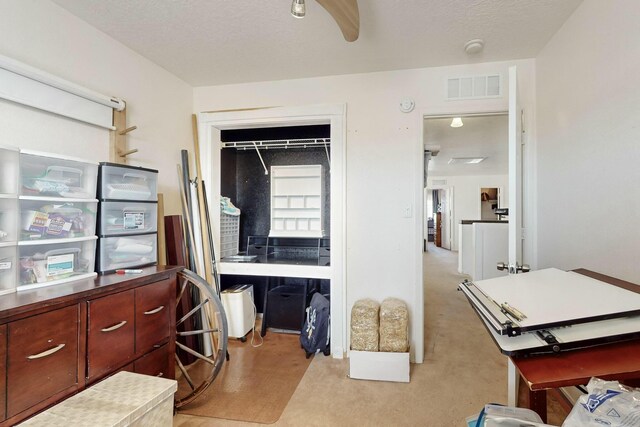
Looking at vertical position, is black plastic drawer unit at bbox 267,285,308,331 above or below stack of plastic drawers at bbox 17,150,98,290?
below

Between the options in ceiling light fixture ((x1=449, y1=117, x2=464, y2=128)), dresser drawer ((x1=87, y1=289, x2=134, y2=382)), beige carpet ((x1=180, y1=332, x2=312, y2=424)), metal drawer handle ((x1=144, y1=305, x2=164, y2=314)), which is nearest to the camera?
dresser drawer ((x1=87, y1=289, x2=134, y2=382))

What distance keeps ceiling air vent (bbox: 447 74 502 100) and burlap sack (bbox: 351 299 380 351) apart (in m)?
1.81

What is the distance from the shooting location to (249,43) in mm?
2082

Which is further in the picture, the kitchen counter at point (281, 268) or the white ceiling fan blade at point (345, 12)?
the kitchen counter at point (281, 268)

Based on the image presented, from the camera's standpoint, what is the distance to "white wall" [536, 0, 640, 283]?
1292 mm

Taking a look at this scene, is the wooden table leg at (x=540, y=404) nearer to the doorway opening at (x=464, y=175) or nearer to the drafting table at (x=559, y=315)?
the drafting table at (x=559, y=315)

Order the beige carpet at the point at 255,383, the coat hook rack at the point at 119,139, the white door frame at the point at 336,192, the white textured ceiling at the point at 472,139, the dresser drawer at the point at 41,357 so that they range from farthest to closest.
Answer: the white textured ceiling at the point at 472,139 < the white door frame at the point at 336,192 < the coat hook rack at the point at 119,139 < the beige carpet at the point at 255,383 < the dresser drawer at the point at 41,357

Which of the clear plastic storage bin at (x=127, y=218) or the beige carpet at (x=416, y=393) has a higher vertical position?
the clear plastic storage bin at (x=127, y=218)

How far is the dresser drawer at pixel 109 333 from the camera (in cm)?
127

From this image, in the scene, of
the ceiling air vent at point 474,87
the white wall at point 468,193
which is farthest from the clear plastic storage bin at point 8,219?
the white wall at point 468,193

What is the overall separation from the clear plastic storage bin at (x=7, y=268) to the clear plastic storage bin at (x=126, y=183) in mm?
453

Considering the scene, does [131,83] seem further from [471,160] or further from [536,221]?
[471,160]

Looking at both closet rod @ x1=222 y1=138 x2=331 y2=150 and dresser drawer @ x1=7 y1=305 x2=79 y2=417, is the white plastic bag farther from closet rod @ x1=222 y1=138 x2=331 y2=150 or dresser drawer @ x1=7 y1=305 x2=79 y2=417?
closet rod @ x1=222 y1=138 x2=331 y2=150

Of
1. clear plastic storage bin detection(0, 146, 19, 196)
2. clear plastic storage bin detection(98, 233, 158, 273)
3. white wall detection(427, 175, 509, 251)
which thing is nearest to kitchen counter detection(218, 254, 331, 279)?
clear plastic storage bin detection(98, 233, 158, 273)
